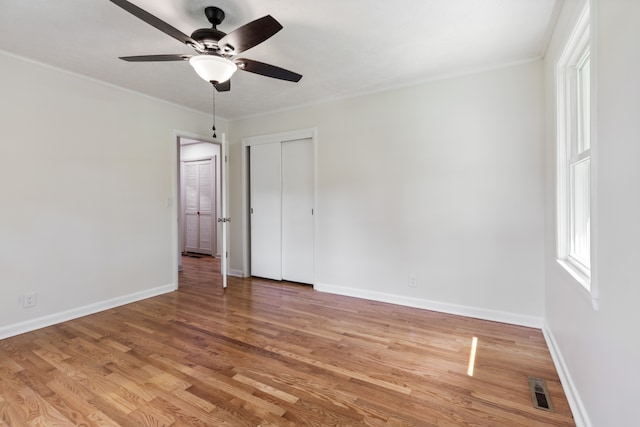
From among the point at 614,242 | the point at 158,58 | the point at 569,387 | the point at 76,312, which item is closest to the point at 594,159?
the point at 614,242

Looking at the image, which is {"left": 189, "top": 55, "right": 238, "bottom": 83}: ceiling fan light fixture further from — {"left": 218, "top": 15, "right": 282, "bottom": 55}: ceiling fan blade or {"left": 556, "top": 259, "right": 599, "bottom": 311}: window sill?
{"left": 556, "top": 259, "right": 599, "bottom": 311}: window sill

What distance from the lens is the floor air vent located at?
5.60 feet

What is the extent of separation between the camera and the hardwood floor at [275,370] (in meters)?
1.66

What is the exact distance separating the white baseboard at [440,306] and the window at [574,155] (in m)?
0.93

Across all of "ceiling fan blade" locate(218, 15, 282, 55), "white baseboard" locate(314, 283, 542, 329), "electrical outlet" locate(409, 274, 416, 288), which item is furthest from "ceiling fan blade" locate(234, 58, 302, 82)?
"white baseboard" locate(314, 283, 542, 329)

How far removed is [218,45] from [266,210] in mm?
2766

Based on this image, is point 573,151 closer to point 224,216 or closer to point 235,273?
point 224,216

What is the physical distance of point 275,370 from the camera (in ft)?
6.86

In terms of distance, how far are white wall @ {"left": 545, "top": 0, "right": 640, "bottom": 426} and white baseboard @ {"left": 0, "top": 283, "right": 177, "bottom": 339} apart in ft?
13.2

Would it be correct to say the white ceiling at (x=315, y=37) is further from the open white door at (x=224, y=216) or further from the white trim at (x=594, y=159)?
the open white door at (x=224, y=216)

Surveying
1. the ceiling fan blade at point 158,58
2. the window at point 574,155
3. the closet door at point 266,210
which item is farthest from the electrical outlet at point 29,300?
the window at point 574,155

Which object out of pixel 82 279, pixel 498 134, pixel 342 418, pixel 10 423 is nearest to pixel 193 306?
pixel 82 279

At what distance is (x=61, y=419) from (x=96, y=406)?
152 millimetres

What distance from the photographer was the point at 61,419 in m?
1.64
